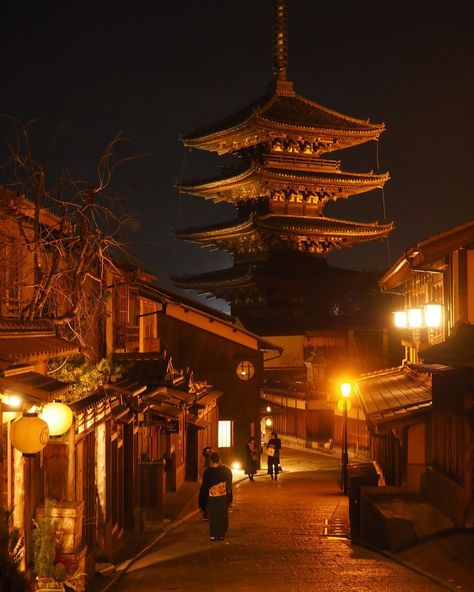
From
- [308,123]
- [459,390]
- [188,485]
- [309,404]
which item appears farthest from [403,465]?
[308,123]

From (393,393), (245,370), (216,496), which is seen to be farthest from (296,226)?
(216,496)

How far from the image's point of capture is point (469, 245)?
16125 millimetres

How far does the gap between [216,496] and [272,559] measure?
1881 mm

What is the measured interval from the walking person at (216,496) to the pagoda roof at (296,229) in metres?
27.5

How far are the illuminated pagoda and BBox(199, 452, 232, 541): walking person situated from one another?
27.8m

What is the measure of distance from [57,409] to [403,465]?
31.1 feet

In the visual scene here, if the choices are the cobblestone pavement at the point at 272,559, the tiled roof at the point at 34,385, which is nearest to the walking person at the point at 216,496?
the cobblestone pavement at the point at 272,559

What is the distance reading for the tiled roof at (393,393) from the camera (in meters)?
17.1

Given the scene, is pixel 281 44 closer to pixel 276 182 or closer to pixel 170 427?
pixel 276 182

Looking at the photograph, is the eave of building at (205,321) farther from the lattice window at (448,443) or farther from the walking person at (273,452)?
the lattice window at (448,443)

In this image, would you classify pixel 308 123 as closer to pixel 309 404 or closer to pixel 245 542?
pixel 309 404

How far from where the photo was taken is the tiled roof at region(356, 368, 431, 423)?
1712 centimetres

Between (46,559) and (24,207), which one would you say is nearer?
(46,559)

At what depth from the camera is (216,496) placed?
46.2 ft
